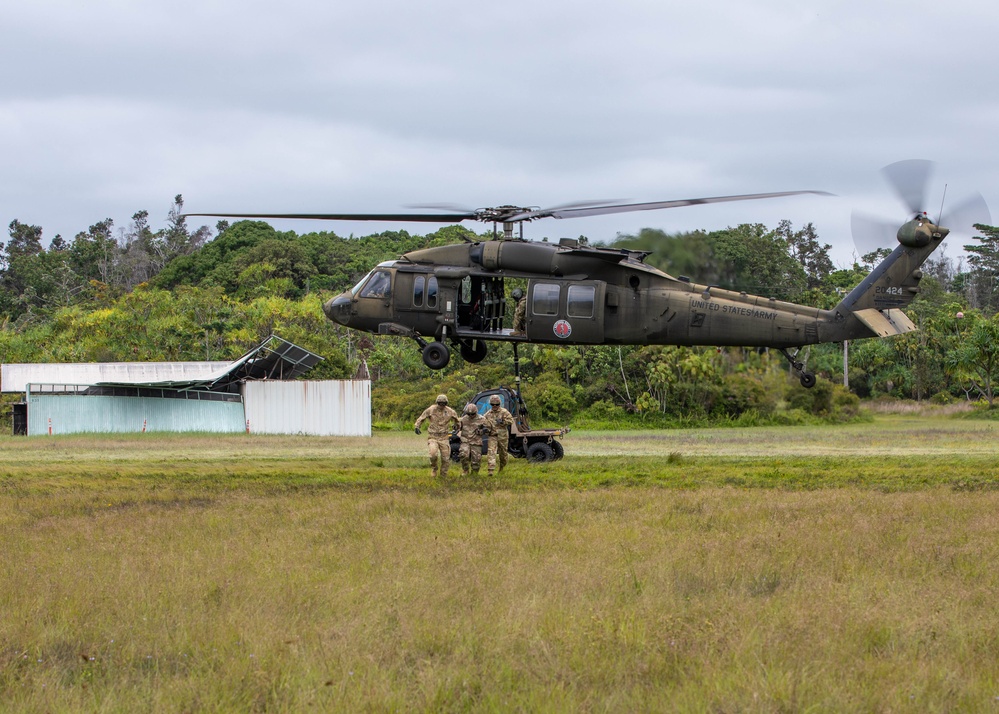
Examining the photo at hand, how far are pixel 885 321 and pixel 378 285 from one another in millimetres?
9622

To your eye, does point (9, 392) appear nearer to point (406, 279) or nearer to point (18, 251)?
point (406, 279)

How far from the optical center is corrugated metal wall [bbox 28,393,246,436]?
3816cm

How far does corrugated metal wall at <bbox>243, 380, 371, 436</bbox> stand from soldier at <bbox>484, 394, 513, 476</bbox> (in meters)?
19.5

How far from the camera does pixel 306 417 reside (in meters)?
38.9

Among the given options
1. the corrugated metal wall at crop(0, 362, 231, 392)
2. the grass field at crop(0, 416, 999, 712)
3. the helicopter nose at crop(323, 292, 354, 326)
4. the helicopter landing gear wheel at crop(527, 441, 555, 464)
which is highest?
the helicopter nose at crop(323, 292, 354, 326)

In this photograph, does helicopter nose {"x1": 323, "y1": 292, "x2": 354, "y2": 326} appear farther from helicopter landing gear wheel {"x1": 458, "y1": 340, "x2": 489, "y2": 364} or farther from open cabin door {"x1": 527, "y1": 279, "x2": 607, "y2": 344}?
open cabin door {"x1": 527, "y1": 279, "x2": 607, "y2": 344}

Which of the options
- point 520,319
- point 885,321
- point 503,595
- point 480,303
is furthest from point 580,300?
point 503,595

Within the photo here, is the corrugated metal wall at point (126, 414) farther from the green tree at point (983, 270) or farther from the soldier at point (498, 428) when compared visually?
the green tree at point (983, 270)

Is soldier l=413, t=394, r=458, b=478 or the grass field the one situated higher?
soldier l=413, t=394, r=458, b=478

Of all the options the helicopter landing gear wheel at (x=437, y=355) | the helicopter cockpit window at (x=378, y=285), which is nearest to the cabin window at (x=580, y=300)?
the helicopter landing gear wheel at (x=437, y=355)

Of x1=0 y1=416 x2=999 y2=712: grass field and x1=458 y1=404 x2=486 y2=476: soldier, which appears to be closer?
x1=0 y1=416 x2=999 y2=712: grass field

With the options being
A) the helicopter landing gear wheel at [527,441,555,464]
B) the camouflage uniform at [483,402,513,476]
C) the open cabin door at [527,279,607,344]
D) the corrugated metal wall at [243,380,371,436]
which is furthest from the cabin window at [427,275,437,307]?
the corrugated metal wall at [243,380,371,436]

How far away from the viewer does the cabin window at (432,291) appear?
20547mm

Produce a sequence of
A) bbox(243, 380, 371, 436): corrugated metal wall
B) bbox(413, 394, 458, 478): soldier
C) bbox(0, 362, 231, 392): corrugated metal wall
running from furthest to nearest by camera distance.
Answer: bbox(0, 362, 231, 392): corrugated metal wall → bbox(243, 380, 371, 436): corrugated metal wall → bbox(413, 394, 458, 478): soldier
